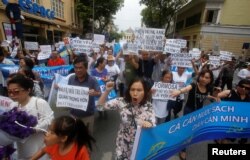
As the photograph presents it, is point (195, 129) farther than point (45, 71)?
No

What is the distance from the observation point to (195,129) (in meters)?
2.67

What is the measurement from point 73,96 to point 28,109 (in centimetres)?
96

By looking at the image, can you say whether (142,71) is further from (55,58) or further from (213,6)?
(213,6)

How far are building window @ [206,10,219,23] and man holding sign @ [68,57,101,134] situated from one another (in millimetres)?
30592

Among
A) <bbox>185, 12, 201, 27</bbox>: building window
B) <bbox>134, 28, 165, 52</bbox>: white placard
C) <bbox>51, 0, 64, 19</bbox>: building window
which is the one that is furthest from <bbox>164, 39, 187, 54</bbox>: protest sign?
<bbox>185, 12, 201, 27</bbox>: building window

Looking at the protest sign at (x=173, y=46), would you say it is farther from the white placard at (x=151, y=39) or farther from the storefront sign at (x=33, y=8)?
the storefront sign at (x=33, y=8)

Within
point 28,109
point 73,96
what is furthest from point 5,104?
point 73,96

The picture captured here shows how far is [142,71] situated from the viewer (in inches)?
232

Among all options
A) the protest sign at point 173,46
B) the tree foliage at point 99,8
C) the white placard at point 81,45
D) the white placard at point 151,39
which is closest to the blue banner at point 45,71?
the white placard at point 81,45

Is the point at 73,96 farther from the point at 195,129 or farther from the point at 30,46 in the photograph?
the point at 30,46

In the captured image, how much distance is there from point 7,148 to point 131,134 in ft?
4.49

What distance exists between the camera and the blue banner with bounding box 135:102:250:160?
2.48m

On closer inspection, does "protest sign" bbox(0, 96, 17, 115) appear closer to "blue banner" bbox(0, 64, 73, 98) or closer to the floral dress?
the floral dress

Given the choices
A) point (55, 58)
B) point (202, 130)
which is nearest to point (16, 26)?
point (55, 58)
